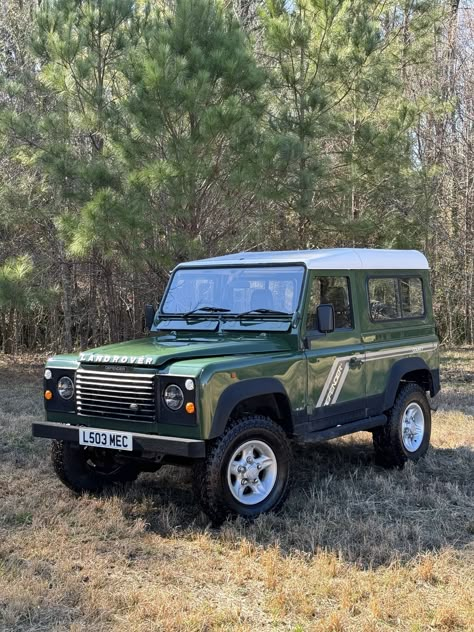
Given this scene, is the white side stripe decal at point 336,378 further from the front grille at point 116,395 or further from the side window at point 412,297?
the front grille at point 116,395

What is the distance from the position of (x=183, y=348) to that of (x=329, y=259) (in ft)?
4.99

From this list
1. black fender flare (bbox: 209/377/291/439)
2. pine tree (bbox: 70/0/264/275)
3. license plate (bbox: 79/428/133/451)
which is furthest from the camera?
pine tree (bbox: 70/0/264/275)

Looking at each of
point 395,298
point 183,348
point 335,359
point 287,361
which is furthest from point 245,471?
point 395,298

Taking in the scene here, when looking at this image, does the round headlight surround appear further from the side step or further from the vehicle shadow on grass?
the side step

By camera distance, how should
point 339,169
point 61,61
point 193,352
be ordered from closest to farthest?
point 193,352
point 61,61
point 339,169

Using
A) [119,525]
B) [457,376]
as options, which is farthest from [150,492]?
[457,376]

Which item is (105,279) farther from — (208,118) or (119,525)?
(119,525)

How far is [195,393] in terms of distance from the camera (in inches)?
178

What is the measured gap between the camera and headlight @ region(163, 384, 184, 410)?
15.1 ft

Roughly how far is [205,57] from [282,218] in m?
3.29

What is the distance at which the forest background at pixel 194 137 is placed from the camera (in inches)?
367

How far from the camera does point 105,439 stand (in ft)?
15.9

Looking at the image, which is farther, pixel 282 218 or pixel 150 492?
pixel 282 218

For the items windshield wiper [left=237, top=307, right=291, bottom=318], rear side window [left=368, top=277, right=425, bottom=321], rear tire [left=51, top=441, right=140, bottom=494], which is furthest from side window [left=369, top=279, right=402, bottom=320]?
rear tire [left=51, top=441, right=140, bottom=494]
